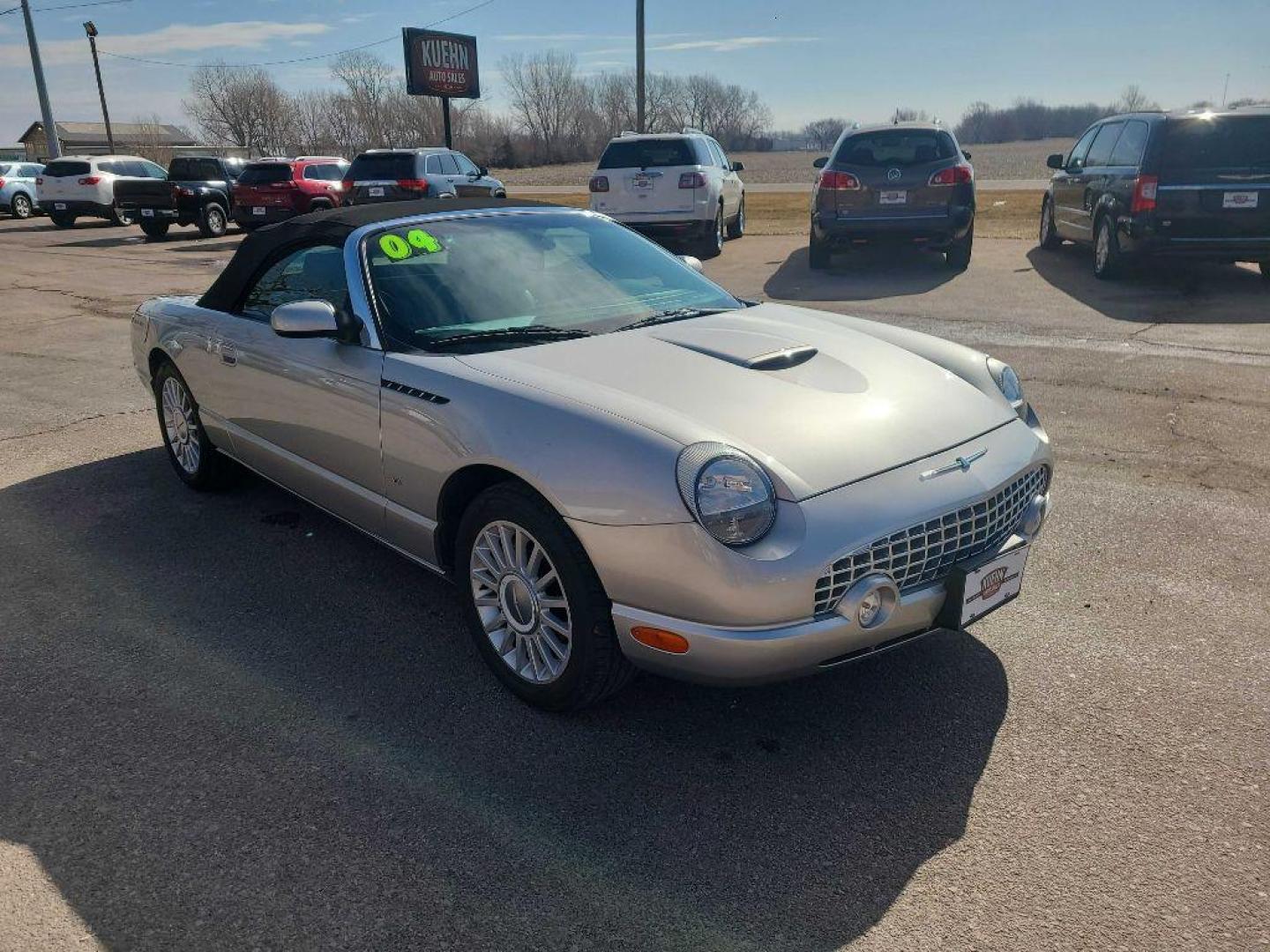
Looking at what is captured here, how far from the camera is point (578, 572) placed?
9.39 ft

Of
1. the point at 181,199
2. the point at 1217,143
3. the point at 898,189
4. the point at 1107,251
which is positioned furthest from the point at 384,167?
the point at 1217,143

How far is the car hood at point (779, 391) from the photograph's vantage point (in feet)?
9.36

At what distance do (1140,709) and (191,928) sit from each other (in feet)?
8.99

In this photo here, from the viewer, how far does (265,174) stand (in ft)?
65.4

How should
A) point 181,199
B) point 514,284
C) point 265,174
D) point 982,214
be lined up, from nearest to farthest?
point 514,284 < point 982,214 < point 265,174 < point 181,199

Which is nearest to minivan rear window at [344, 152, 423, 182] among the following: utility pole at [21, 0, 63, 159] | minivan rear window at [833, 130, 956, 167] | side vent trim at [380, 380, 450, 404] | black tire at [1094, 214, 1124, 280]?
minivan rear window at [833, 130, 956, 167]

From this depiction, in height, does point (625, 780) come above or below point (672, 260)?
below

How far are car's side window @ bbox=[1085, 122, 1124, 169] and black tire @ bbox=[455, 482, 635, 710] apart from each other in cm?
1055

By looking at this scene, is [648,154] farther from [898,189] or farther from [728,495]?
[728,495]

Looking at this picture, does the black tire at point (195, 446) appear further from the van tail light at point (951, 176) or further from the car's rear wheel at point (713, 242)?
the car's rear wheel at point (713, 242)

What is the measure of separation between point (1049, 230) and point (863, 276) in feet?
9.86

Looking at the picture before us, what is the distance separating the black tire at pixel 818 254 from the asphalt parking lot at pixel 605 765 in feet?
25.8

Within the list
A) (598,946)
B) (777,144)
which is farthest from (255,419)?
(777,144)

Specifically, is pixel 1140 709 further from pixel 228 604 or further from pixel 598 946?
pixel 228 604
